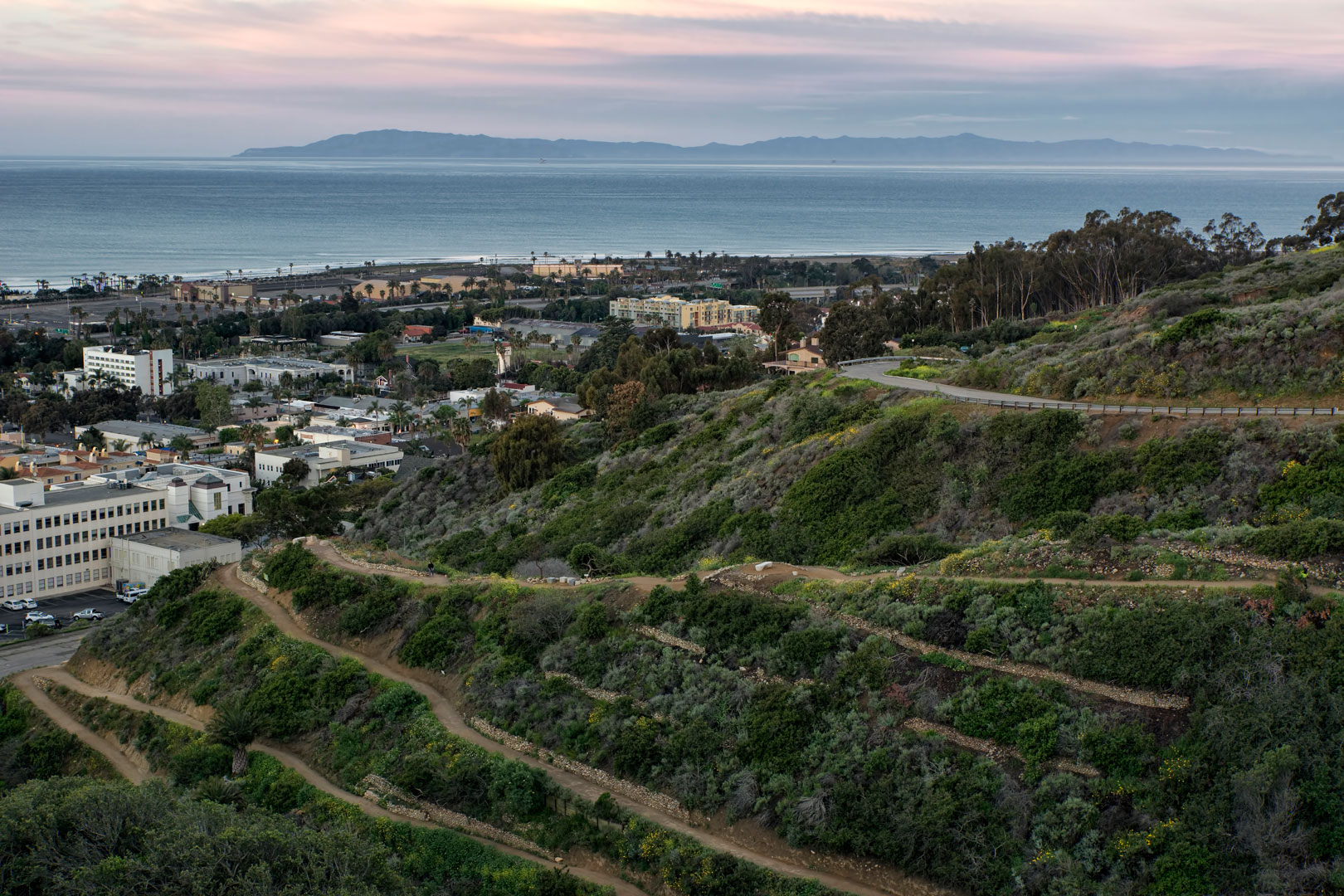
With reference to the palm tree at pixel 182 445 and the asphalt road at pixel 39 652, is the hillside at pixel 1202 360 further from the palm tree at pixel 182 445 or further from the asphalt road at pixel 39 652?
the palm tree at pixel 182 445

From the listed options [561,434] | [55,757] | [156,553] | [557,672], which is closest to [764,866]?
[557,672]

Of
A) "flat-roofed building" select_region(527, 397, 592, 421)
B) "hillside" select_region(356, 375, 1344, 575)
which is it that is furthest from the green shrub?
"flat-roofed building" select_region(527, 397, 592, 421)

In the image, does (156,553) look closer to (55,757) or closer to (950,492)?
(55,757)

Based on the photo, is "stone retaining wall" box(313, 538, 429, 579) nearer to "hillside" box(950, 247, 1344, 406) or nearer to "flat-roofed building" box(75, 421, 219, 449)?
"hillside" box(950, 247, 1344, 406)

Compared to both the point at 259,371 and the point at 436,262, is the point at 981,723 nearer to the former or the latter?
the point at 259,371

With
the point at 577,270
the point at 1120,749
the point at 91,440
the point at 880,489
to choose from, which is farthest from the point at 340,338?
the point at 1120,749

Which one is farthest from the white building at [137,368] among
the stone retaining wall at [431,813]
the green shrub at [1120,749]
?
the green shrub at [1120,749]
